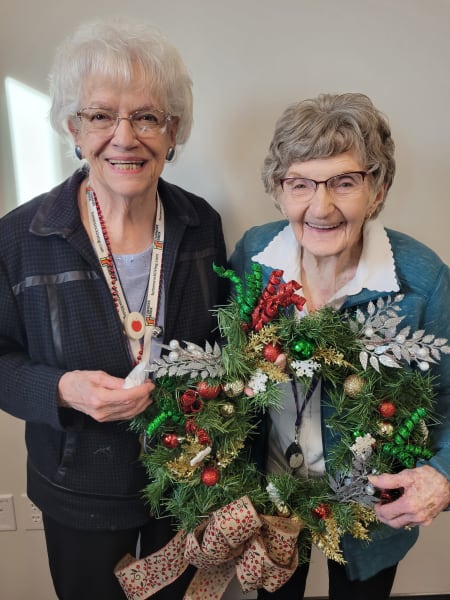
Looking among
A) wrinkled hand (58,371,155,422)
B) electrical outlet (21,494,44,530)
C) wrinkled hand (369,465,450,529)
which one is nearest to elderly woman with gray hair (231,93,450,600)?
wrinkled hand (369,465,450,529)

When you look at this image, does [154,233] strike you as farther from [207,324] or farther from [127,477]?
[127,477]

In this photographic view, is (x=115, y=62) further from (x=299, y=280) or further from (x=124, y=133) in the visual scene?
(x=299, y=280)

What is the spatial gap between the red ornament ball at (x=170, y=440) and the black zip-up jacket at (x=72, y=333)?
0.19 m

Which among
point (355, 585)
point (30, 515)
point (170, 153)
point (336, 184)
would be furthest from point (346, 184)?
point (30, 515)

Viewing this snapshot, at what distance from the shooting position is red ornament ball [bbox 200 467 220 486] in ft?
3.24

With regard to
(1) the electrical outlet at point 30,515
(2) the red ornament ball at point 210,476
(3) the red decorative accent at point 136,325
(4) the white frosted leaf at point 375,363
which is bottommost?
(1) the electrical outlet at point 30,515

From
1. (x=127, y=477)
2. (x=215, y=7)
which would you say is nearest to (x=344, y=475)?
(x=127, y=477)

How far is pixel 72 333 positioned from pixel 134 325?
0.45ft

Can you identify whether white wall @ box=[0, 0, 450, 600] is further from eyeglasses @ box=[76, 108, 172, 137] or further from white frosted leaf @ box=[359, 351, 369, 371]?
white frosted leaf @ box=[359, 351, 369, 371]

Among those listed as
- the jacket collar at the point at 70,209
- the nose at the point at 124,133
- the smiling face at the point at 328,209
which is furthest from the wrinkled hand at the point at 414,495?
the nose at the point at 124,133

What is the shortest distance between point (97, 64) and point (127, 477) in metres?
0.91

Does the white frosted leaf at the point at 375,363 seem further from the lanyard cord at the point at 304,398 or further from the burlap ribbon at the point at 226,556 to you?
the burlap ribbon at the point at 226,556

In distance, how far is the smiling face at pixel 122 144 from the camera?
105 centimetres

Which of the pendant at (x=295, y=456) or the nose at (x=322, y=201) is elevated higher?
the nose at (x=322, y=201)
